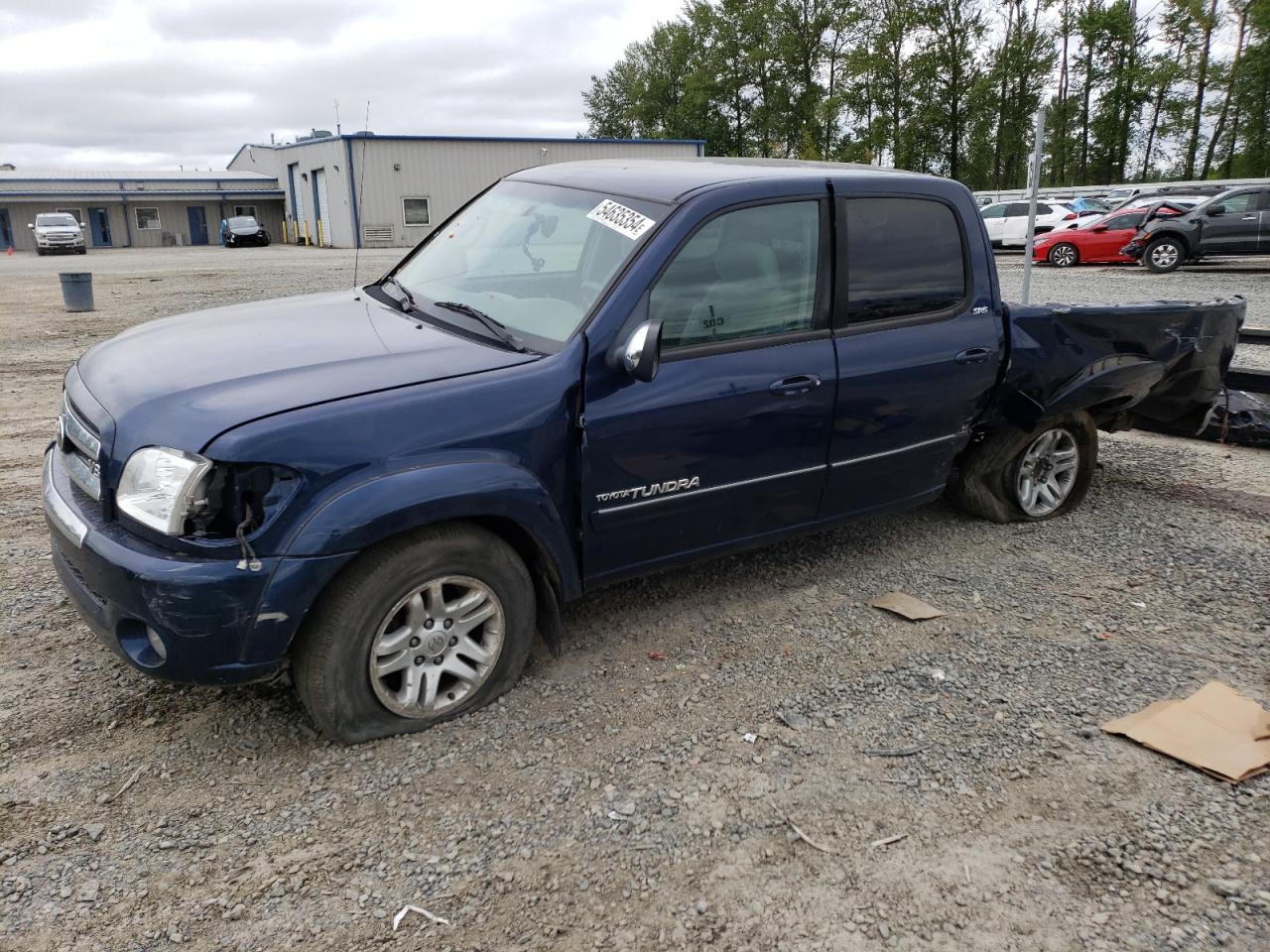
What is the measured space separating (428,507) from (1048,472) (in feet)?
12.2

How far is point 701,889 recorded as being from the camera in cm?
262

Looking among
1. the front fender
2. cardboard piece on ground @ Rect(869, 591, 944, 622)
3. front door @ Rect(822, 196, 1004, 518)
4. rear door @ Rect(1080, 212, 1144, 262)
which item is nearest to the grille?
the front fender

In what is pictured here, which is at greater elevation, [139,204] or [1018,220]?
[139,204]

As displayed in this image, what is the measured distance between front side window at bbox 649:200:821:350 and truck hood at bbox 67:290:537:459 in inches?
23.8

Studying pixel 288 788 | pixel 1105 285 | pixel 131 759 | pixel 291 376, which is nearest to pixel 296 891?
pixel 288 788

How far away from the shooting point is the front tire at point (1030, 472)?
200 inches

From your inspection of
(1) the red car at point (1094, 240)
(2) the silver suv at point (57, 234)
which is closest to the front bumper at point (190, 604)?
(1) the red car at point (1094, 240)

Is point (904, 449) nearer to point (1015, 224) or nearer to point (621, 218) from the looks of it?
point (621, 218)

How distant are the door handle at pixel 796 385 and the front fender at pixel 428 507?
103 cm

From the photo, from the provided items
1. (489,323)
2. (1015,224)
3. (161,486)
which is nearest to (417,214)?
(1015,224)

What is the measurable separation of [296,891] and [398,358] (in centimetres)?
163

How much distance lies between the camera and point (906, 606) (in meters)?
4.28

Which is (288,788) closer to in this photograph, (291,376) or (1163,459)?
(291,376)

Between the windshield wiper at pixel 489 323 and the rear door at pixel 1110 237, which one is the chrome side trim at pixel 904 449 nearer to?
the windshield wiper at pixel 489 323
